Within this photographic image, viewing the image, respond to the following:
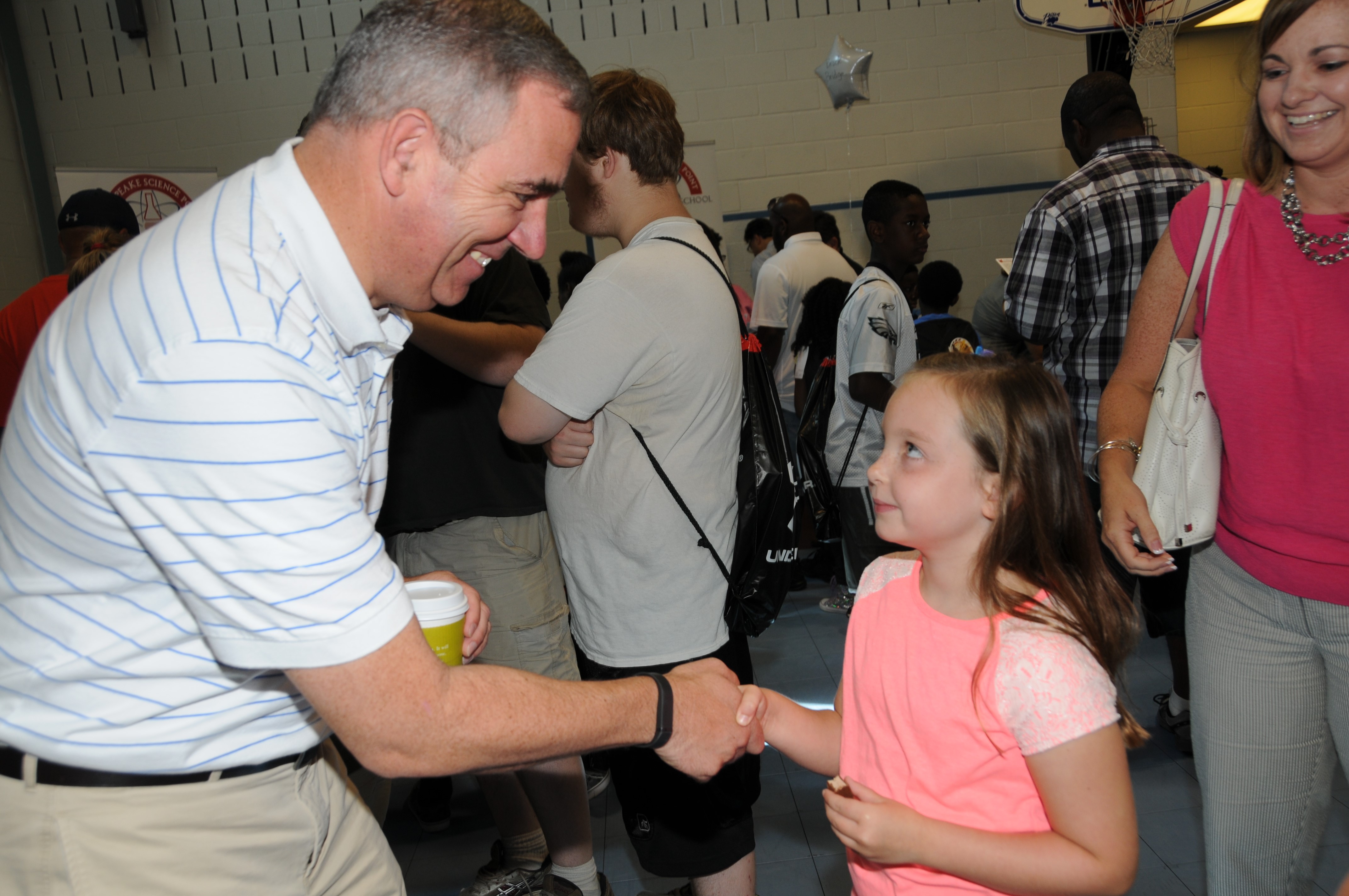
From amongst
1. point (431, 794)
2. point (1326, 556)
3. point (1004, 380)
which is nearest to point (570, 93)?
point (1004, 380)

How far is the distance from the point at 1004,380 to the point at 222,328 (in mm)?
935

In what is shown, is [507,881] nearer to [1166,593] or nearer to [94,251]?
[1166,593]

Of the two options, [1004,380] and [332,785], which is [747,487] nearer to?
[1004,380]

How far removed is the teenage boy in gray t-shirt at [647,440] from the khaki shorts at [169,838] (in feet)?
2.53

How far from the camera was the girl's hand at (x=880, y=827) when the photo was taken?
1.08m

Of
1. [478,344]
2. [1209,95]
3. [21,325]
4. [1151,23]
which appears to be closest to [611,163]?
[478,344]

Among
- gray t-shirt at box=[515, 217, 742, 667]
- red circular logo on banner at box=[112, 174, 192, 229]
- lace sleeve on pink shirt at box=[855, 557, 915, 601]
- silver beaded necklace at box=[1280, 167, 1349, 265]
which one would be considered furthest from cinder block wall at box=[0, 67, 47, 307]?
silver beaded necklace at box=[1280, 167, 1349, 265]

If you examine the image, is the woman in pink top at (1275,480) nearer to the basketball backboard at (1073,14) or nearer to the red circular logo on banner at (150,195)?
the basketball backboard at (1073,14)

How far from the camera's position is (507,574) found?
2.21m

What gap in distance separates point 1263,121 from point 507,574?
1.73 meters

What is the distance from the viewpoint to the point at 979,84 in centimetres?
684

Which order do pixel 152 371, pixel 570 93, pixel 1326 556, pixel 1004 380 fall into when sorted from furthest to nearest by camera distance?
1. pixel 1326 556
2. pixel 1004 380
3. pixel 570 93
4. pixel 152 371

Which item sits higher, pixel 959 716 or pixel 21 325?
pixel 21 325

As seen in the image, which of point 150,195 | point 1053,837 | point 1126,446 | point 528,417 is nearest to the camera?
point 1053,837
